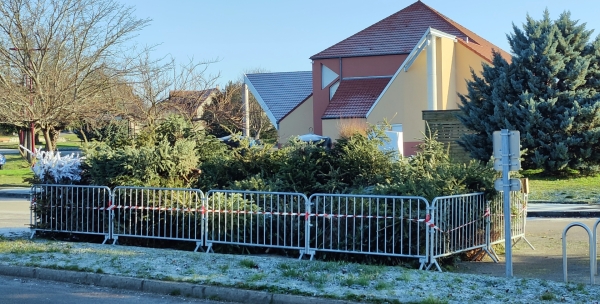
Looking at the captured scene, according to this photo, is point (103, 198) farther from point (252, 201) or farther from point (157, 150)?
point (252, 201)

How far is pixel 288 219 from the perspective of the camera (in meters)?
11.2

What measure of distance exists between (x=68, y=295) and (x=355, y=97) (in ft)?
108

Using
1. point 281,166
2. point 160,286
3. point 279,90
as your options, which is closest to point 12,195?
point 281,166

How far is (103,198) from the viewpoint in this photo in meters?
12.5

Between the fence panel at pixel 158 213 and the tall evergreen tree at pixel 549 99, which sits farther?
the tall evergreen tree at pixel 549 99

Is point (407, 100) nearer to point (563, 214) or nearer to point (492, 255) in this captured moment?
point (563, 214)

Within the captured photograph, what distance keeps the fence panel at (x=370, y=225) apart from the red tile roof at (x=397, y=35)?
3025 centimetres

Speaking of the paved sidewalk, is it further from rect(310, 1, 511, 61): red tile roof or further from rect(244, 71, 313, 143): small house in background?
rect(310, 1, 511, 61): red tile roof

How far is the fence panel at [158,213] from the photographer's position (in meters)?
11.8

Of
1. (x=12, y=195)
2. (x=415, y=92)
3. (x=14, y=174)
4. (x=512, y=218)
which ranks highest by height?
(x=415, y=92)

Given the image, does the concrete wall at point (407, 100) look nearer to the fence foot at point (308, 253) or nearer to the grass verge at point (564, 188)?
the grass verge at point (564, 188)

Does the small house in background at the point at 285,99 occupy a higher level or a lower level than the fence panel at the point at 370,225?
higher

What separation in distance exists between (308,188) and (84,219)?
4.24m

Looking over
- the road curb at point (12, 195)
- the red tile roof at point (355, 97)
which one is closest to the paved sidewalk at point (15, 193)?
the road curb at point (12, 195)
